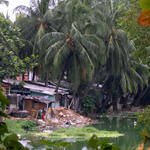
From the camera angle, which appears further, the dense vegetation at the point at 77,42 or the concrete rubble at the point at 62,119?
the dense vegetation at the point at 77,42

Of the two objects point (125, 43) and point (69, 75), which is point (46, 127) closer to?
point (69, 75)

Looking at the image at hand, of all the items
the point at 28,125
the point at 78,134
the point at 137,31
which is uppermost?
the point at 137,31

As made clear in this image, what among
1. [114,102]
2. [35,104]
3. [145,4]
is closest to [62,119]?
[35,104]

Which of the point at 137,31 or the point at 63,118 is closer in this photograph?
the point at 137,31

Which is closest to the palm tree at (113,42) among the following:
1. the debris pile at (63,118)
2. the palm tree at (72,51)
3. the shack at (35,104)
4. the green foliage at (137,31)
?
the palm tree at (72,51)

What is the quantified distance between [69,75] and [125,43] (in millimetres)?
3663

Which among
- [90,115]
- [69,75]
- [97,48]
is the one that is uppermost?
[97,48]

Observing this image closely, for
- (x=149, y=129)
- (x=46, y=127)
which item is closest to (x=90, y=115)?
(x=46, y=127)

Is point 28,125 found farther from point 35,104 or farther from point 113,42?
point 113,42

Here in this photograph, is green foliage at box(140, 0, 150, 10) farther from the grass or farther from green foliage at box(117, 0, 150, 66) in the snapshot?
the grass

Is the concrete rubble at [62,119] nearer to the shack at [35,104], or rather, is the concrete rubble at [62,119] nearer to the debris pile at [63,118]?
the debris pile at [63,118]

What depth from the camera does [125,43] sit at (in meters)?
20.5

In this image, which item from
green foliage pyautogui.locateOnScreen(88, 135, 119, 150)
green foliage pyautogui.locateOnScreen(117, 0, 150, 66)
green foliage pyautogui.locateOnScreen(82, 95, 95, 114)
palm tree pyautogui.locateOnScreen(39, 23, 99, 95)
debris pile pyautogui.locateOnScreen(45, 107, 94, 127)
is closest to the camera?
green foliage pyautogui.locateOnScreen(88, 135, 119, 150)

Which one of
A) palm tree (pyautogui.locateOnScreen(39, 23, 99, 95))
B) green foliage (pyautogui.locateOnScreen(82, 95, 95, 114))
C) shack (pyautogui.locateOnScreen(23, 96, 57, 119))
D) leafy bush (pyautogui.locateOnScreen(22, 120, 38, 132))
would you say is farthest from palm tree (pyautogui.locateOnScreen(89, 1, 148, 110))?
leafy bush (pyautogui.locateOnScreen(22, 120, 38, 132))
